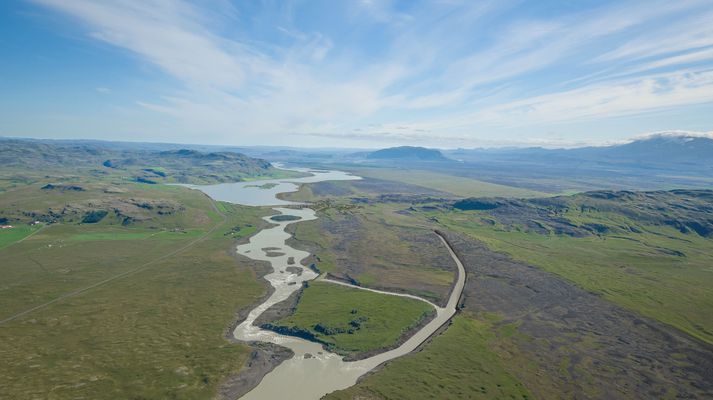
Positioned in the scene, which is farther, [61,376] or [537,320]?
[537,320]

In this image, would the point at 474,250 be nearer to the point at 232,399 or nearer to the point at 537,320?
the point at 537,320

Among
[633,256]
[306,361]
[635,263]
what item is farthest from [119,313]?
[633,256]

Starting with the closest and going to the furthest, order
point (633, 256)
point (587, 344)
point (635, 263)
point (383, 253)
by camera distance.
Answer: point (587, 344) → point (635, 263) → point (383, 253) → point (633, 256)

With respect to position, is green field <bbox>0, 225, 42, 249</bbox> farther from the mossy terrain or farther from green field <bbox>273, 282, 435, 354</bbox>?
the mossy terrain

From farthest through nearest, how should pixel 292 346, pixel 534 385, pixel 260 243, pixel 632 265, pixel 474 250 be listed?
1. pixel 260 243
2. pixel 474 250
3. pixel 632 265
4. pixel 292 346
5. pixel 534 385

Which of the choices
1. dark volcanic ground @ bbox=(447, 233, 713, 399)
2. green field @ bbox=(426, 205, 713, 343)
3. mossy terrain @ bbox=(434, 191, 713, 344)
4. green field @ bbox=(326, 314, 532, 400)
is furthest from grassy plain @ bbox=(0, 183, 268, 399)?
mossy terrain @ bbox=(434, 191, 713, 344)

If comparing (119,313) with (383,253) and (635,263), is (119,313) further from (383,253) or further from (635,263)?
(635,263)

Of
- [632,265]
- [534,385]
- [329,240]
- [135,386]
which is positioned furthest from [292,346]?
[632,265]
